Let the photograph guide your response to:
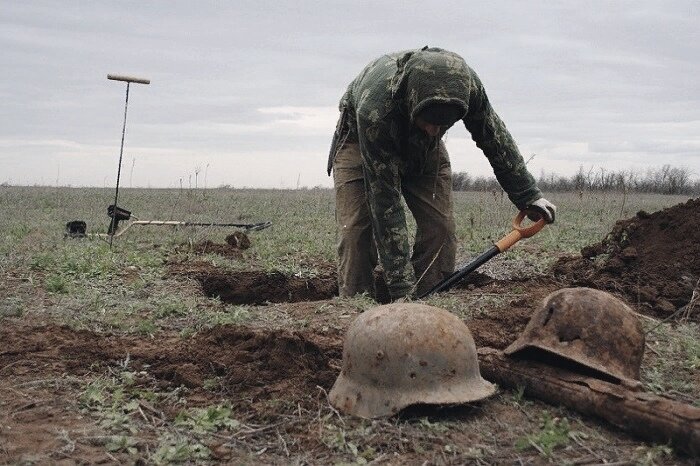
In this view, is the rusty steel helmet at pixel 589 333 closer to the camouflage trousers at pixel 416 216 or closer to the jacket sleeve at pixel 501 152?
the jacket sleeve at pixel 501 152

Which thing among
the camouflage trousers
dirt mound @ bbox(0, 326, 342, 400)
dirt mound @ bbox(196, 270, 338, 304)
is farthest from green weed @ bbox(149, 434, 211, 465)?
dirt mound @ bbox(196, 270, 338, 304)

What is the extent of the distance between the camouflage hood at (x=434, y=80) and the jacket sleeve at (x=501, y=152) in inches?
25.7

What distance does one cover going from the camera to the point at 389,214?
17.4 ft

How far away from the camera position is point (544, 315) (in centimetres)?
364

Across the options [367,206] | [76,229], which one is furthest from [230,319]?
[76,229]

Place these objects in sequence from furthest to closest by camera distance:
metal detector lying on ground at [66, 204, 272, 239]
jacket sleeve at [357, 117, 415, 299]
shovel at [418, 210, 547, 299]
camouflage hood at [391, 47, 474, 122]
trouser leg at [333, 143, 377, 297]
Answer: metal detector lying on ground at [66, 204, 272, 239] → trouser leg at [333, 143, 377, 297] → shovel at [418, 210, 547, 299] → jacket sleeve at [357, 117, 415, 299] → camouflage hood at [391, 47, 474, 122]

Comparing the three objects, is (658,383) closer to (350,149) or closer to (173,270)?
(350,149)

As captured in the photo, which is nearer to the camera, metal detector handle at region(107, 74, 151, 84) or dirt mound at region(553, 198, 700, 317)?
dirt mound at region(553, 198, 700, 317)

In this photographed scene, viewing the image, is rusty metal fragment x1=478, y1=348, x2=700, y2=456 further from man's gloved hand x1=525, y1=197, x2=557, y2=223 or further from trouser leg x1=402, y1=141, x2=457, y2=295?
trouser leg x1=402, y1=141, x2=457, y2=295

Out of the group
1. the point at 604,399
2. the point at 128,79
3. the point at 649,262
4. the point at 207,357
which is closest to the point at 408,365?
the point at 604,399

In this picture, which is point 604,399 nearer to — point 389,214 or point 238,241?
point 389,214

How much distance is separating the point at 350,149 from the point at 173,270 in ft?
6.67

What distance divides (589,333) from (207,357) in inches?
76.6

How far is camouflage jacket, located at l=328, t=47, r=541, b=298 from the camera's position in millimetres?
4488
